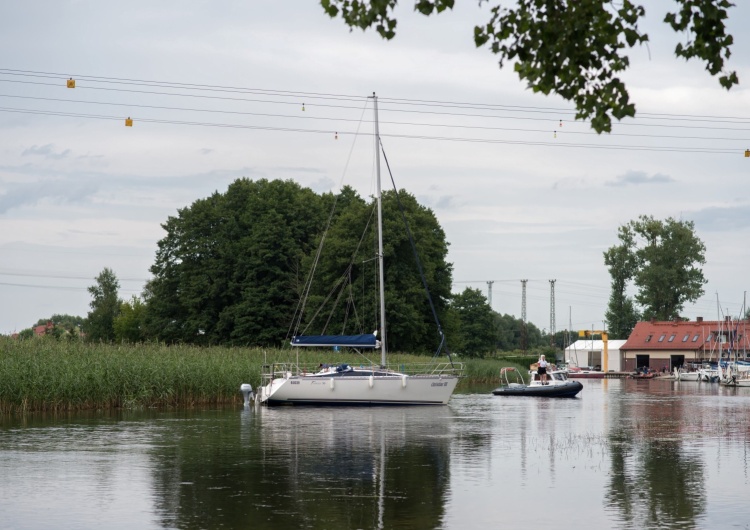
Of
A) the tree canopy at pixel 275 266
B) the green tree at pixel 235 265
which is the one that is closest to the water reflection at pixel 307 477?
the tree canopy at pixel 275 266

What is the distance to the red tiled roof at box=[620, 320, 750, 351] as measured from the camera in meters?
115

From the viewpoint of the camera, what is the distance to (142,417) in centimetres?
3369

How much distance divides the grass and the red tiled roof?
260 feet

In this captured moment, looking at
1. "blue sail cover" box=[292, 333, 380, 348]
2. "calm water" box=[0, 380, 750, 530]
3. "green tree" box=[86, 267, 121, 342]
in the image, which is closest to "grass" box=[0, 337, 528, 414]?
"calm water" box=[0, 380, 750, 530]

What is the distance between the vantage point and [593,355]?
420ft

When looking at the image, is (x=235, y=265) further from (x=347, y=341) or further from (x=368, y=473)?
(x=368, y=473)

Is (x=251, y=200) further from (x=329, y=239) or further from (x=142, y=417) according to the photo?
(x=142, y=417)

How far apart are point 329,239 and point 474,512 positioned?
61.1 m

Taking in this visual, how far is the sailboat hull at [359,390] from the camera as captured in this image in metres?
41.2

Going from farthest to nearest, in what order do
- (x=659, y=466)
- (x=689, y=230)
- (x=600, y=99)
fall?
1. (x=689, y=230)
2. (x=659, y=466)
3. (x=600, y=99)

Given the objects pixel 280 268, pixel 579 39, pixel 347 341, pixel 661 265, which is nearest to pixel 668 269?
pixel 661 265

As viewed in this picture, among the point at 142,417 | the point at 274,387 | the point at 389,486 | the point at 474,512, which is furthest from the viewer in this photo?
the point at 274,387

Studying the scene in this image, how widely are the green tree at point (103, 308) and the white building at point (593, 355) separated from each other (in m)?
51.4

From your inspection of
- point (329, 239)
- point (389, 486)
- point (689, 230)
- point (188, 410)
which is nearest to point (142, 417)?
point (188, 410)
